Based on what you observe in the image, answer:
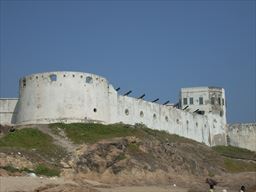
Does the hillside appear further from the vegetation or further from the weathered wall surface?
the weathered wall surface

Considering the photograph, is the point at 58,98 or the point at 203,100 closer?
the point at 58,98

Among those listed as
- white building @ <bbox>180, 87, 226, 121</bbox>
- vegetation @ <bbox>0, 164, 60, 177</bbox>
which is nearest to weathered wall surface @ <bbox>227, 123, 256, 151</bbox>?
white building @ <bbox>180, 87, 226, 121</bbox>

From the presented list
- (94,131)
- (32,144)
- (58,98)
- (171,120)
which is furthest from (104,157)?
(171,120)

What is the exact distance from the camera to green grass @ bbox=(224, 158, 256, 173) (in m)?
55.5

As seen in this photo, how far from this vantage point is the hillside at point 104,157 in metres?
37.4

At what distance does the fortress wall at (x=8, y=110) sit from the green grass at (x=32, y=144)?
27.9 ft

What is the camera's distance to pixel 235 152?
6969cm

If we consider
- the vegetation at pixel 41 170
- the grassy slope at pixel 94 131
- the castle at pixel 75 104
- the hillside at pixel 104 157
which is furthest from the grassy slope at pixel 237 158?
the vegetation at pixel 41 170

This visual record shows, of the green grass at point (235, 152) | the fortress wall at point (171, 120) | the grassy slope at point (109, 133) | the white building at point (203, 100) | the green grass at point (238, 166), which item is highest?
the white building at point (203, 100)

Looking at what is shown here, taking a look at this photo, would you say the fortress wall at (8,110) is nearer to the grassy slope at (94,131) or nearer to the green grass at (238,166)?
the grassy slope at (94,131)

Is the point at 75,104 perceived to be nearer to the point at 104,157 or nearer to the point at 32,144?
the point at 32,144

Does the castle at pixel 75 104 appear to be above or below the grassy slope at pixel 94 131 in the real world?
above

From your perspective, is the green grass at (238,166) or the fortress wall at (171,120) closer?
the green grass at (238,166)

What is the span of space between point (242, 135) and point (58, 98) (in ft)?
117
